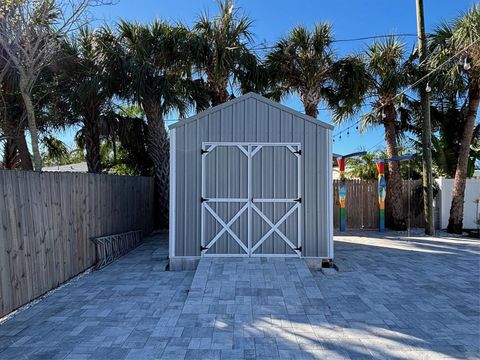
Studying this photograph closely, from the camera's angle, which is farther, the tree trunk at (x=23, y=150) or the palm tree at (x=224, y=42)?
the tree trunk at (x=23, y=150)

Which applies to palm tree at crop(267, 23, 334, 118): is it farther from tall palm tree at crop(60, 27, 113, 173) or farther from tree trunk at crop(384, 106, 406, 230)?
tall palm tree at crop(60, 27, 113, 173)

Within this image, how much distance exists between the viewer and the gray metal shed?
261 inches

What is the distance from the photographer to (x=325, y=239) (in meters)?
6.67

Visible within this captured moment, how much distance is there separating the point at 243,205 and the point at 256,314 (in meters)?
2.62

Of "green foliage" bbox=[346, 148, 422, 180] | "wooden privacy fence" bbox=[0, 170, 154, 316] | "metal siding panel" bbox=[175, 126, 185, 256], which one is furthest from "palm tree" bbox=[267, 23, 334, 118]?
"wooden privacy fence" bbox=[0, 170, 154, 316]

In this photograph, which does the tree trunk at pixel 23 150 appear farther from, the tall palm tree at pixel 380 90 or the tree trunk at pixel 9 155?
the tall palm tree at pixel 380 90

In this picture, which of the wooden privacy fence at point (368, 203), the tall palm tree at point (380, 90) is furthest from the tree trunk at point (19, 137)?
the wooden privacy fence at point (368, 203)

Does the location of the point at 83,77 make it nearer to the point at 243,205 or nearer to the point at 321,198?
the point at 243,205

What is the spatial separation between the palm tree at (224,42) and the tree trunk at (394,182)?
15.9 ft

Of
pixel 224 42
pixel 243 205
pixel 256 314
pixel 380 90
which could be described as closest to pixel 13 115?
pixel 224 42

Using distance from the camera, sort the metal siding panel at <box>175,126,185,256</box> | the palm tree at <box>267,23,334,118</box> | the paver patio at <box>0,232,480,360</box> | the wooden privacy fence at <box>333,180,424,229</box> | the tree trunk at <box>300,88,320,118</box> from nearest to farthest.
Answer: the paver patio at <box>0,232,480,360</box>
the metal siding panel at <box>175,126,185,256</box>
the palm tree at <box>267,23,334,118</box>
the tree trunk at <box>300,88,320,118</box>
the wooden privacy fence at <box>333,180,424,229</box>

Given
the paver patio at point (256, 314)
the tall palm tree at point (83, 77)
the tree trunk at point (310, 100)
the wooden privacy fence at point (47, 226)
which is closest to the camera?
the paver patio at point (256, 314)

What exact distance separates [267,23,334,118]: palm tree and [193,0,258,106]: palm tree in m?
0.78

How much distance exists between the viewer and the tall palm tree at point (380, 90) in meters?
10.2
